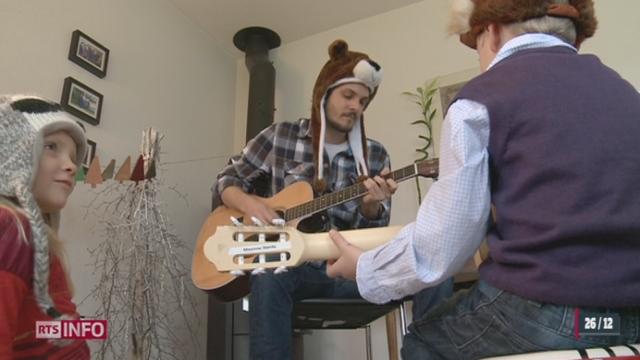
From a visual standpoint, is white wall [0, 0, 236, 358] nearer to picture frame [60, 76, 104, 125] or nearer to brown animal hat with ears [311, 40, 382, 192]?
picture frame [60, 76, 104, 125]

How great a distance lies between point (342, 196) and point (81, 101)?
3.47 ft

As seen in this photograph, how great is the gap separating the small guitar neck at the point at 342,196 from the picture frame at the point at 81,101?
880 mm

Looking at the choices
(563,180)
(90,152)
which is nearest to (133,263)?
(90,152)

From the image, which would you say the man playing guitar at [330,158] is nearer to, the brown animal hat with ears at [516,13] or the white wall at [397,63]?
the white wall at [397,63]

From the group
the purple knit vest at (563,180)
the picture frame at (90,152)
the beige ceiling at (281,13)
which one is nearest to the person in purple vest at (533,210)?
the purple knit vest at (563,180)

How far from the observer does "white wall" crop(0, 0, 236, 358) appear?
1806 millimetres

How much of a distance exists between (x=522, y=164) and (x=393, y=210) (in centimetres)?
167

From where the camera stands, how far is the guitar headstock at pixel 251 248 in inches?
39.2

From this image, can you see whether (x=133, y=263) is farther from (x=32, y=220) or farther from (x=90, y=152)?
(x=32, y=220)

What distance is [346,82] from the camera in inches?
74.4

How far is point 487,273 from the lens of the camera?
778mm

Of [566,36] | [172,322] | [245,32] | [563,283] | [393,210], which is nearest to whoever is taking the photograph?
[563,283]

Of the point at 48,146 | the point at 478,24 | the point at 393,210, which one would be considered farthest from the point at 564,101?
the point at 393,210

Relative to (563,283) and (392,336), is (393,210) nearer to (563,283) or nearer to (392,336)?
(392,336)
